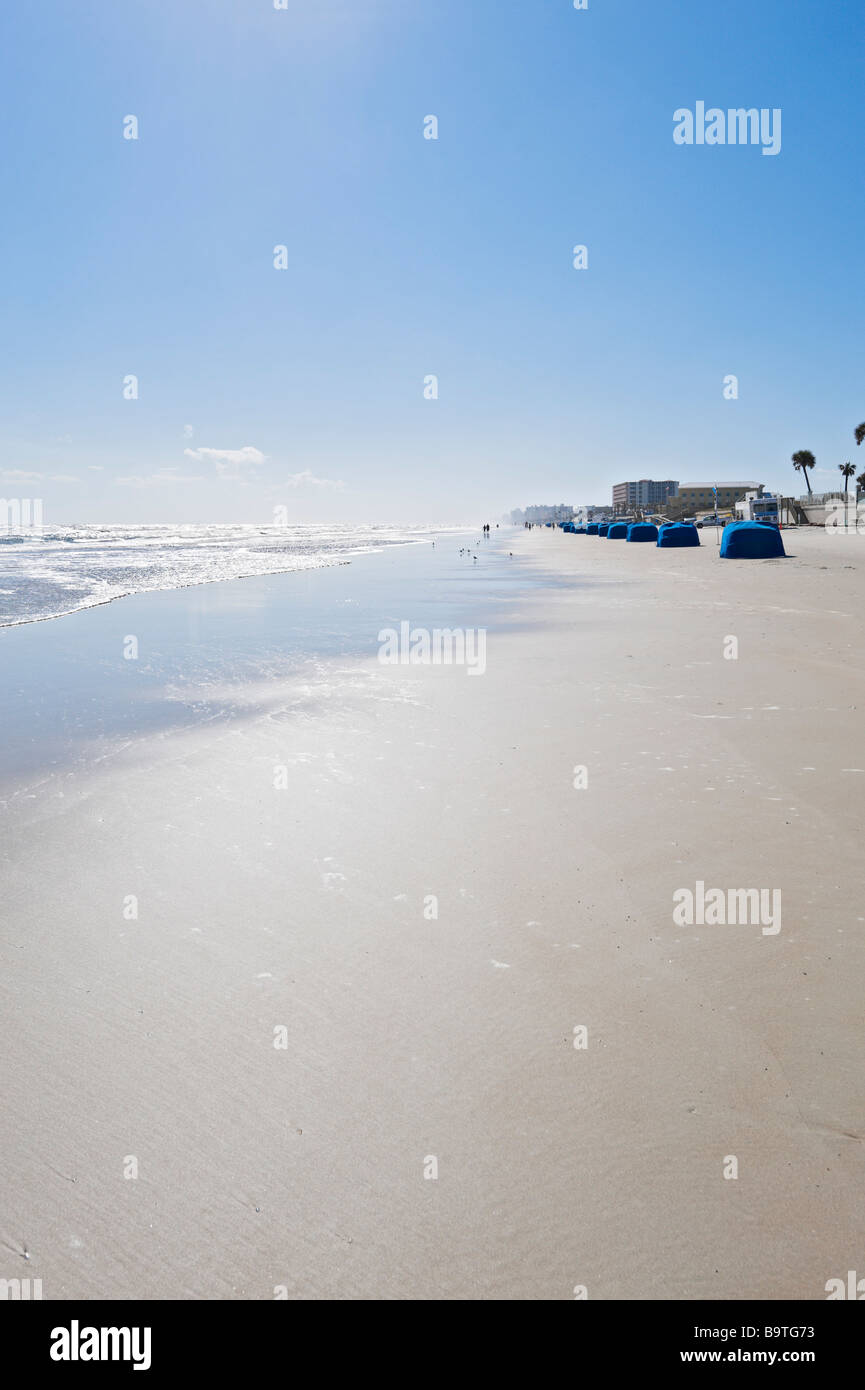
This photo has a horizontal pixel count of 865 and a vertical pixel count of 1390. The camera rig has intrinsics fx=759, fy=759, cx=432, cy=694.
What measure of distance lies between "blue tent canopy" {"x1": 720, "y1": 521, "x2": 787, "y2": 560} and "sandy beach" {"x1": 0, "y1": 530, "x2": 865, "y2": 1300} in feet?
105

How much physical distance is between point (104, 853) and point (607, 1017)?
3.53 m

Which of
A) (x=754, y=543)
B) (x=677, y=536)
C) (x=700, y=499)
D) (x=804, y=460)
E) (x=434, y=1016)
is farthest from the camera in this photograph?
(x=700, y=499)

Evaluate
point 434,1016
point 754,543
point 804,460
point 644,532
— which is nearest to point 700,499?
point 804,460

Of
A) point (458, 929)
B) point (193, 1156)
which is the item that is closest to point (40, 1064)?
point (193, 1156)

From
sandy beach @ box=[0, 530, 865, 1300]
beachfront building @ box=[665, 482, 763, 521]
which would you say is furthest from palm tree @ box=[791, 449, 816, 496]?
sandy beach @ box=[0, 530, 865, 1300]

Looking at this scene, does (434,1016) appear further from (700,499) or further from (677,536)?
(700,499)

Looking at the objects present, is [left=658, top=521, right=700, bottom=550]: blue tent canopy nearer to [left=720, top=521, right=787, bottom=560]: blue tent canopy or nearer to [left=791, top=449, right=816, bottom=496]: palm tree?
[left=720, top=521, right=787, bottom=560]: blue tent canopy

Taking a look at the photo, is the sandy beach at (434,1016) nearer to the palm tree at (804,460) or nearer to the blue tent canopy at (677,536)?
the blue tent canopy at (677,536)

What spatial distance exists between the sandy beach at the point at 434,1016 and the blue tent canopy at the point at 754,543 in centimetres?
3211

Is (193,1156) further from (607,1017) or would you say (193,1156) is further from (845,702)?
(845,702)

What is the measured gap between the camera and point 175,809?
5957 mm

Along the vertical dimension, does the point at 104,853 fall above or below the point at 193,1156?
above

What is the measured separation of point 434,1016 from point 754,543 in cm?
3822

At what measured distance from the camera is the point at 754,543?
37062 mm
